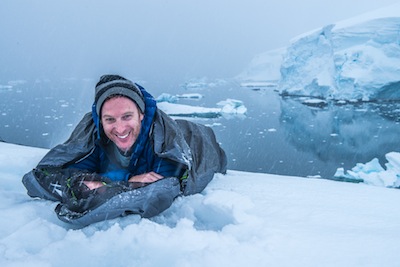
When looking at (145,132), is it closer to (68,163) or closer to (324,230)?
(68,163)

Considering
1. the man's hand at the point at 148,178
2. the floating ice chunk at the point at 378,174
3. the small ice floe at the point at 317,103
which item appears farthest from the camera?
the small ice floe at the point at 317,103

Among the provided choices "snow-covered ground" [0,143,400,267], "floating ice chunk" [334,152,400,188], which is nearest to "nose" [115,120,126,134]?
"snow-covered ground" [0,143,400,267]

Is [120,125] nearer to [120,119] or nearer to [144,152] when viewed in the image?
[120,119]

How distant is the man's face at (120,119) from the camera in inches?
52.4

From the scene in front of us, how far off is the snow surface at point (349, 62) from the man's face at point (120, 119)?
19691 mm

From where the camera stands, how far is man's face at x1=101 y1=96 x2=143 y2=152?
4.37 feet

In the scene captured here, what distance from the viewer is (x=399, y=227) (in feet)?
3.97

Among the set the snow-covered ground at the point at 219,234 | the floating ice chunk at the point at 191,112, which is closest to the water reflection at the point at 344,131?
the floating ice chunk at the point at 191,112

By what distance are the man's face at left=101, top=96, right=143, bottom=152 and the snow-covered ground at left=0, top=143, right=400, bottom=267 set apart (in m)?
0.35

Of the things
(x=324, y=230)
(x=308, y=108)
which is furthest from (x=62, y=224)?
(x=308, y=108)

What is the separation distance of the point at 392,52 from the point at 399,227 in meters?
21.4

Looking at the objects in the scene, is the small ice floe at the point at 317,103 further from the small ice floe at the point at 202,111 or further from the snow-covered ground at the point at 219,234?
the snow-covered ground at the point at 219,234

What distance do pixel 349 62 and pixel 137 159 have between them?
2042 centimetres

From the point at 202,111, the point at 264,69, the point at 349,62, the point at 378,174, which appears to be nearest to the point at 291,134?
the point at 202,111
